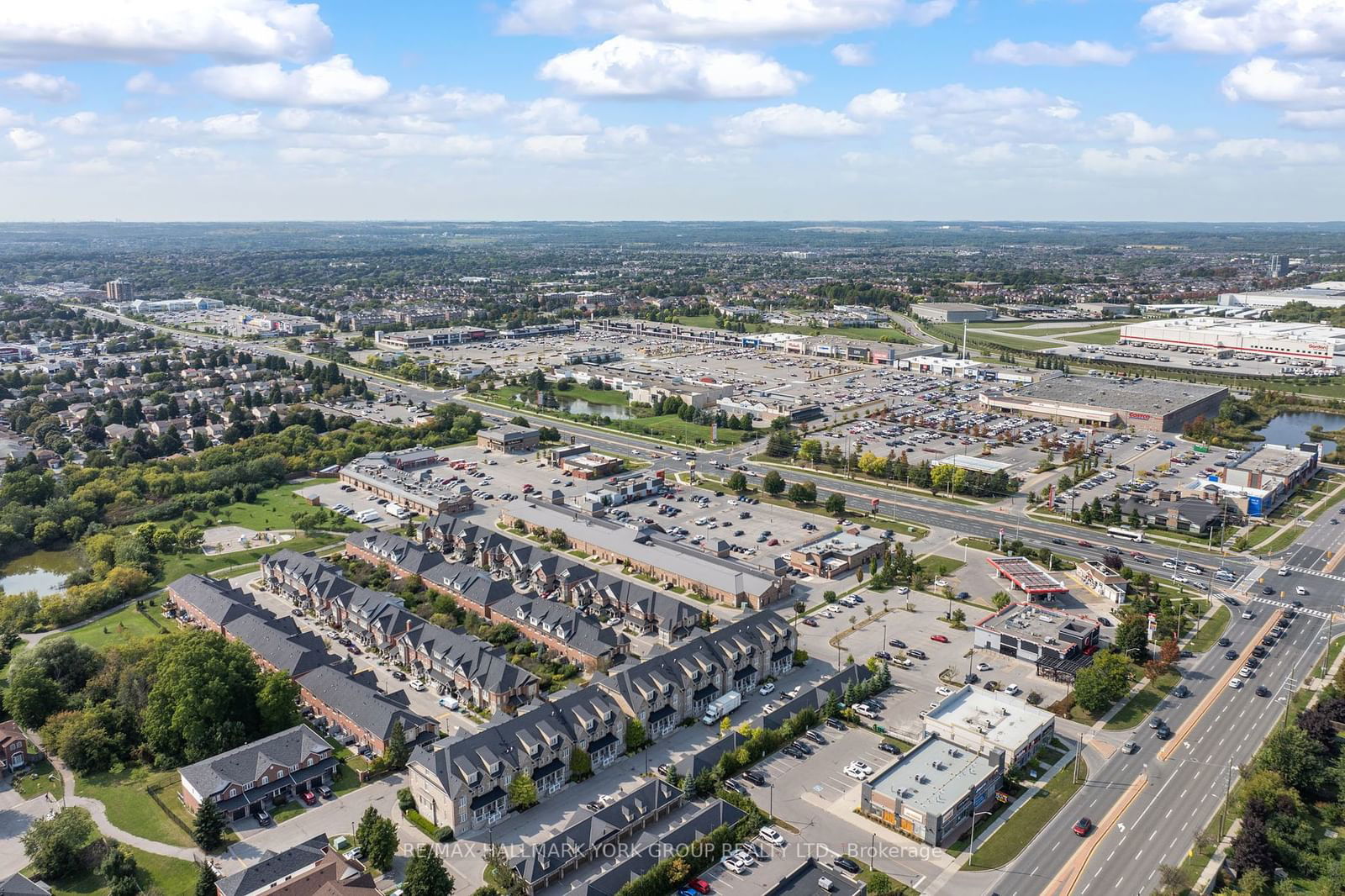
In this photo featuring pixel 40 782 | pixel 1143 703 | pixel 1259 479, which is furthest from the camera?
pixel 1259 479

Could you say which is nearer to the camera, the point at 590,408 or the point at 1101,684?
the point at 1101,684

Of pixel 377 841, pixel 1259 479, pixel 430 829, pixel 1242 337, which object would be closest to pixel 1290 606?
pixel 1259 479

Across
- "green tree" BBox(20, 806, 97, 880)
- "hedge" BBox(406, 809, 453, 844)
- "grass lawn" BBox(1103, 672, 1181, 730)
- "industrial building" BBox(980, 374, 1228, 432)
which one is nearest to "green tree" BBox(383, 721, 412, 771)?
"hedge" BBox(406, 809, 453, 844)

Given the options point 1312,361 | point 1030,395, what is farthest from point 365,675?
point 1312,361

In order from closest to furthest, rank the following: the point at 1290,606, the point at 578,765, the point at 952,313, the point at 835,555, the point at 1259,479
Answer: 1. the point at 578,765
2. the point at 1290,606
3. the point at 835,555
4. the point at 1259,479
5. the point at 952,313

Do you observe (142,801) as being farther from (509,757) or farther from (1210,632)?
(1210,632)

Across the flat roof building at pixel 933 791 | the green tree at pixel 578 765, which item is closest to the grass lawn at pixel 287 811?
the green tree at pixel 578 765
